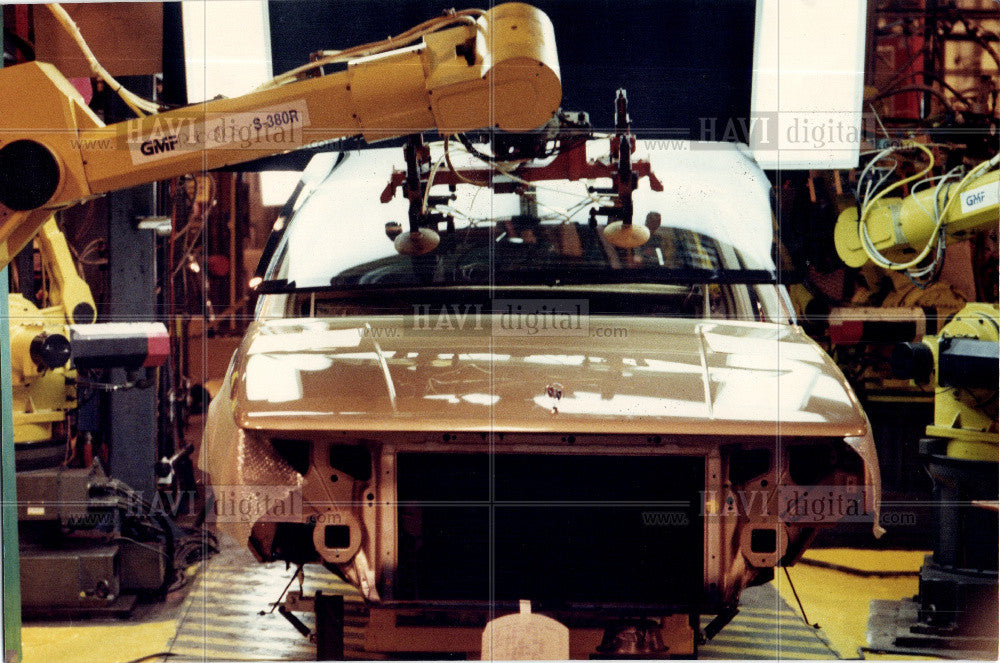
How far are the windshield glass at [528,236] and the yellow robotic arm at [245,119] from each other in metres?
0.50

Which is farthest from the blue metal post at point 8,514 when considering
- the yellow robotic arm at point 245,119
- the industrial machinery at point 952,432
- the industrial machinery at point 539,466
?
the industrial machinery at point 952,432

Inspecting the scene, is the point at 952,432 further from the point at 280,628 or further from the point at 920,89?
the point at 280,628

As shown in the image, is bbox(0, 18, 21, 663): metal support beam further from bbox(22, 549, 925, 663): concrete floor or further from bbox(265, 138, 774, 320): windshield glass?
bbox(265, 138, 774, 320): windshield glass

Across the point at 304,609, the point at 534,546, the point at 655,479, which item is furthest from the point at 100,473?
the point at 655,479

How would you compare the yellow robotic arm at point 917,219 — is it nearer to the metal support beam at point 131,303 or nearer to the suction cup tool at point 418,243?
the suction cup tool at point 418,243

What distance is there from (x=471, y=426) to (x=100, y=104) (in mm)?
2680

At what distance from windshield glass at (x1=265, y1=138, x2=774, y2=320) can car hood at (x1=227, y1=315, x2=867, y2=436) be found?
0.26 m

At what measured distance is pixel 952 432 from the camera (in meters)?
3.28

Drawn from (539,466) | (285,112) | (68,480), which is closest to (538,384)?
(539,466)

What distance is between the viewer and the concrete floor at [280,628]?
124 inches

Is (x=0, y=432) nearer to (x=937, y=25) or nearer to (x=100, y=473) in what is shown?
(x=100, y=473)

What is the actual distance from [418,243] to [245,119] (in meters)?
0.68

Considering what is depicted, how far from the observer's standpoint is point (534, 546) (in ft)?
7.61

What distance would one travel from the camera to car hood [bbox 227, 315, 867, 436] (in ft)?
7.04
